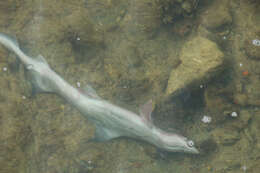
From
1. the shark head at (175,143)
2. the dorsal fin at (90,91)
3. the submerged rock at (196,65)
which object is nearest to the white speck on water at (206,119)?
the shark head at (175,143)

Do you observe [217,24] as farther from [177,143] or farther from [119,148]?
[119,148]

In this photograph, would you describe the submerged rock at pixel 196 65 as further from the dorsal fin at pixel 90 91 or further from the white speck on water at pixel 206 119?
the dorsal fin at pixel 90 91

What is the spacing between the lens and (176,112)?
176 inches

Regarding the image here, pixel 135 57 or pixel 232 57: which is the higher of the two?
pixel 232 57

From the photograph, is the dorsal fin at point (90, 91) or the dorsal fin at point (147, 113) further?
the dorsal fin at point (90, 91)

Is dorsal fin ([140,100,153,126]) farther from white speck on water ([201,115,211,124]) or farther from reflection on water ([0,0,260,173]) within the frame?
white speck on water ([201,115,211,124])

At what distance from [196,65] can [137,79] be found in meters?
1.35

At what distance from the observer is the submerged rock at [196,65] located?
405cm

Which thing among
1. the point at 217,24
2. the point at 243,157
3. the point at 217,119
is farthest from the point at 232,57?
the point at 243,157

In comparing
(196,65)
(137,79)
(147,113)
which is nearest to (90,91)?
(137,79)

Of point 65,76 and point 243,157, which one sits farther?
point 65,76

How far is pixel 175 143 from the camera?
4.36 metres

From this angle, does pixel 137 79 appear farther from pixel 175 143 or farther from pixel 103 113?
pixel 175 143

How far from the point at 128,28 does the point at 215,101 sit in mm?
2637
